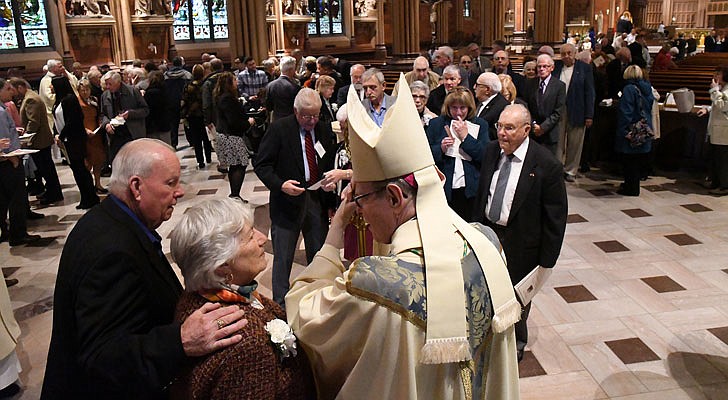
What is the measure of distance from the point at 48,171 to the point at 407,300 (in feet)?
24.6

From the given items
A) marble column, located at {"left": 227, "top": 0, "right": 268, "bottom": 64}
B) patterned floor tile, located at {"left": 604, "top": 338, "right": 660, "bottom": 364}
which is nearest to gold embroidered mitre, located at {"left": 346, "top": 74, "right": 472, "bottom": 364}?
patterned floor tile, located at {"left": 604, "top": 338, "right": 660, "bottom": 364}

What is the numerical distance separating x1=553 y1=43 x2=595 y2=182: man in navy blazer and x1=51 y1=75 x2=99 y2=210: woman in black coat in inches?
228

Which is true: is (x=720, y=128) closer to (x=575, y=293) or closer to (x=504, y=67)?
(x=504, y=67)

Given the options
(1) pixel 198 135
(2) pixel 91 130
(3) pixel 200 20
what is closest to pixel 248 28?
(3) pixel 200 20

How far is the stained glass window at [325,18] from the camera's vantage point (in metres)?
20.9

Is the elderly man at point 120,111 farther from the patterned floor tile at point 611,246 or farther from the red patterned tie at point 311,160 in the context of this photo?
the patterned floor tile at point 611,246

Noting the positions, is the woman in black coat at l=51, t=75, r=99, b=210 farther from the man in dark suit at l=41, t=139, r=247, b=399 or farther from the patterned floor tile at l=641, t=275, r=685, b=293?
the patterned floor tile at l=641, t=275, r=685, b=293

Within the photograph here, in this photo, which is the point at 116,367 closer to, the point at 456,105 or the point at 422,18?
the point at 456,105

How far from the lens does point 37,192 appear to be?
8.45 metres

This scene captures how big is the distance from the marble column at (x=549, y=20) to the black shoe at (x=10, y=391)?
60.2 ft

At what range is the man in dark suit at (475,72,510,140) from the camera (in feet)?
17.4

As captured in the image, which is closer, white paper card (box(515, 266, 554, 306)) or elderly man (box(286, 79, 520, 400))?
elderly man (box(286, 79, 520, 400))

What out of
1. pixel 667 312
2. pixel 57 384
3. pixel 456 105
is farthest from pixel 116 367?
pixel 667 312

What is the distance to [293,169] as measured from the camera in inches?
167
